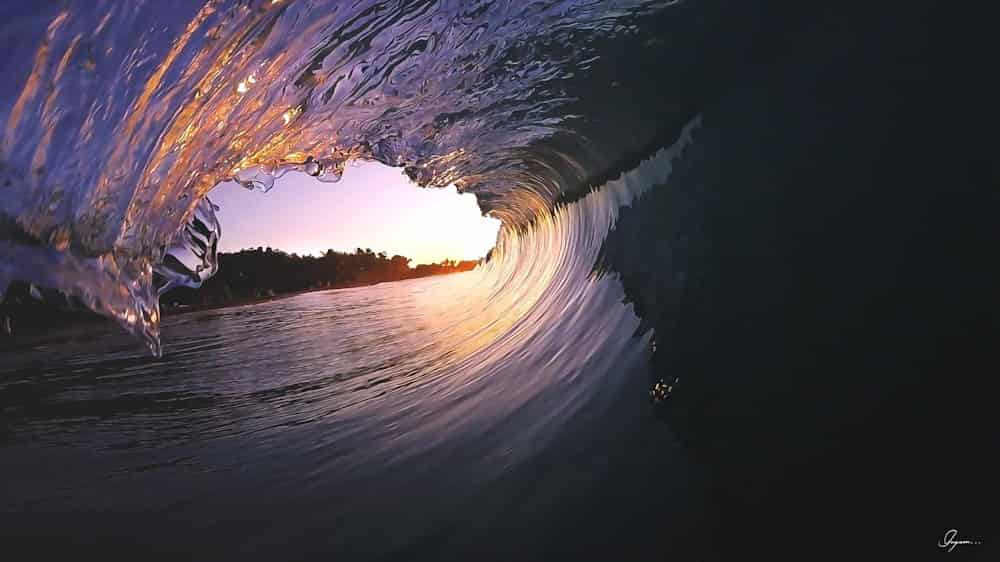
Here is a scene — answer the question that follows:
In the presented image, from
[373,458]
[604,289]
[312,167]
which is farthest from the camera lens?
[312,167]

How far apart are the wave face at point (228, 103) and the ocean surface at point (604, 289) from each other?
1 centimetres

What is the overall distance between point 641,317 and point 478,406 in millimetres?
741

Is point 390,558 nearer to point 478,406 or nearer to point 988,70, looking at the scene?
point 478,406

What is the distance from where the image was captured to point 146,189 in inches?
76.0

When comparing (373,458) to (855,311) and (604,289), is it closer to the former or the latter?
(855,311)

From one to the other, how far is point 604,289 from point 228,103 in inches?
78.2

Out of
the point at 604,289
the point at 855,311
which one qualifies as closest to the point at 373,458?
the point at 855,311

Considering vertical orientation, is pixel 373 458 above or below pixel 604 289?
below

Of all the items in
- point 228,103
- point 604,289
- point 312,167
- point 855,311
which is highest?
point 312,167

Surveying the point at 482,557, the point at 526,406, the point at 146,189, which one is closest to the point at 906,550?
the point at 482,557

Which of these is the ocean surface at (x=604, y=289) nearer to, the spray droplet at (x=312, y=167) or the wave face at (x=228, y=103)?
the wave face at (x=228, y=103)

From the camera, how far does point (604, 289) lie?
2885 mm

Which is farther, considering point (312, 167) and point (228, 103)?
point (312, 167)

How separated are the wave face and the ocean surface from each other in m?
0.01
